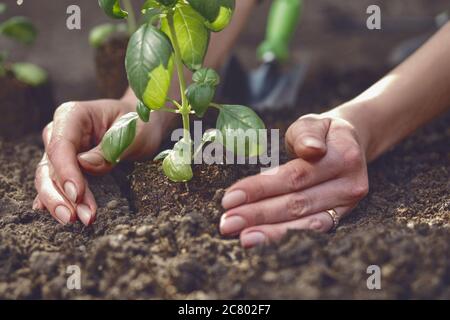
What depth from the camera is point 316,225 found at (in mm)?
1497

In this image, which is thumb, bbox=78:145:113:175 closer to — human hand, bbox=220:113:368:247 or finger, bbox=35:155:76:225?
finger, bbox=35:155:76:225

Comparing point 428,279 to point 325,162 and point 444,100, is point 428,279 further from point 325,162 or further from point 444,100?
point 444,100

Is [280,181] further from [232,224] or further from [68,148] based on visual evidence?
[68,148]

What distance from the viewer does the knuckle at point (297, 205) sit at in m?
1.50

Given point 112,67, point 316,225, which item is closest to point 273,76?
point 112,67

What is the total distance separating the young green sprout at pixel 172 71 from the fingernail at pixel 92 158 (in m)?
0.11

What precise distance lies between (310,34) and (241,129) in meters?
2.46

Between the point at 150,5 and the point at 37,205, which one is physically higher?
the point at 150,5

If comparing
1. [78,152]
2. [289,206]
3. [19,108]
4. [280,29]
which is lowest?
[289,206]

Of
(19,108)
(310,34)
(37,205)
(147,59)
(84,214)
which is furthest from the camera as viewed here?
(310,34)

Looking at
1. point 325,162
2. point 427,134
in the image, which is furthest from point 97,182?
point 427,134

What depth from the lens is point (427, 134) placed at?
90.4 inches

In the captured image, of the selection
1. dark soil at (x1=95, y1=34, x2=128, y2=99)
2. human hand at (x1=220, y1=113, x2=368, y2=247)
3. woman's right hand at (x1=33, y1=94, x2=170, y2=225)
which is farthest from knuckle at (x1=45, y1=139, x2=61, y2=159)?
dark soil at (x1=95, y1=34, x2=128, y2=99)

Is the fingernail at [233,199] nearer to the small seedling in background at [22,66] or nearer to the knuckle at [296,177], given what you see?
the knuckle at [296,177]
